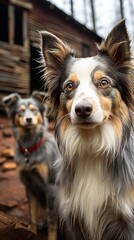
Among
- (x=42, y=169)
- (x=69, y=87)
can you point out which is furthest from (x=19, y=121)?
(x=69, y=87)

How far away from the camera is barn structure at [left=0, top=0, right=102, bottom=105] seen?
1220cm

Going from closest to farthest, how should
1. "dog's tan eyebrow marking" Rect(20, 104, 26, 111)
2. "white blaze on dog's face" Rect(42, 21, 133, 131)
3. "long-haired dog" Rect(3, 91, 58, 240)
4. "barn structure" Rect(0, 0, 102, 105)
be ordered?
1. "white blaze on dog's face" Rect(42, 21, 133, 131)
2. "long-haired dog" Rect(3, 91, 58, 240)
3. "dog's tan eyebrow marking" Rect(20, 104, 26, 111)
4. "barn structure" Rect(0, 0, 102, 105)

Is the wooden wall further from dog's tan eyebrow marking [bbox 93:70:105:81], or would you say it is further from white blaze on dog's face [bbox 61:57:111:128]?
dog's tan eyebrow marking [bbox 93:70:105:81]

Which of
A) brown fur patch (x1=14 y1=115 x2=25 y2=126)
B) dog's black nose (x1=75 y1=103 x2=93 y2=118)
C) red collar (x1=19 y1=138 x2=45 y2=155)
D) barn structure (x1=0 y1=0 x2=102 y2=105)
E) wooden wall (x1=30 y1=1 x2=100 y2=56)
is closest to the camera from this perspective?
dog's black nose (x1=75 y1=103 x2=93 y2=118)

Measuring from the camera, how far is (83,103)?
2805 mm

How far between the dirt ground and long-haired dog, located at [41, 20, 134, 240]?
973mm

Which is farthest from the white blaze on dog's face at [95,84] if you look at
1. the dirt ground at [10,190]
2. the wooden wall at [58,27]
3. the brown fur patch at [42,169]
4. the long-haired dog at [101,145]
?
the wooden wall at [58,27]

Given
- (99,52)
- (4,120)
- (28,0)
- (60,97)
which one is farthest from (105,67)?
(28,0)

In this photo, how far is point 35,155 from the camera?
5.44 meters

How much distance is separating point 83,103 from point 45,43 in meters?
1.01

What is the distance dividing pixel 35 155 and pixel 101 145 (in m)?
2.47

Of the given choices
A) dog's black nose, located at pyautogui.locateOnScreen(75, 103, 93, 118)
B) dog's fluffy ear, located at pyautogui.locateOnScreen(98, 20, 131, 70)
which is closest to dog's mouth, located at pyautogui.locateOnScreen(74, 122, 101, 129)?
dog's black nose, located at pyautogui.locateOnScreen(75, 103, 93, 118)

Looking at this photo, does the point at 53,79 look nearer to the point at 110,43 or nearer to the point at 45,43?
the point at 45,43

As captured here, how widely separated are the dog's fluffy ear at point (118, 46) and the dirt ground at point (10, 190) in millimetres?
2101
